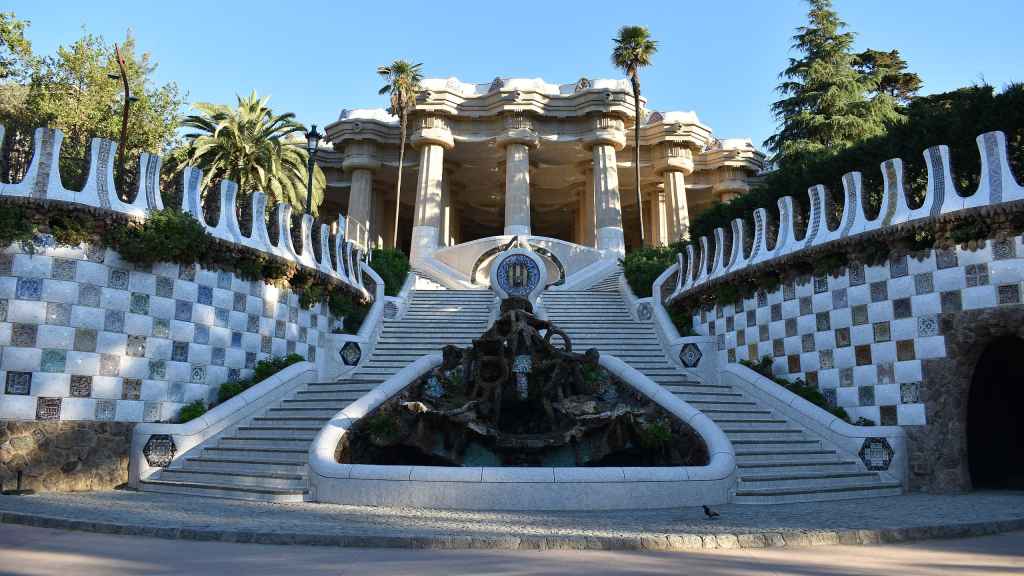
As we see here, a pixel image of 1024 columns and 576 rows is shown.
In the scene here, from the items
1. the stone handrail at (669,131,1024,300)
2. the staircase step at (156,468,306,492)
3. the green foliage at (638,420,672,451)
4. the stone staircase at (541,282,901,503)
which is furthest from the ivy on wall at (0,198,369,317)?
the stone handrail at (669,131,1024,300)

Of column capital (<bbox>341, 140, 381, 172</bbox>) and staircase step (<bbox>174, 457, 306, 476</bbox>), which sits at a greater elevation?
column capital (<bbox>341, 140, 381, 172</bbox>)

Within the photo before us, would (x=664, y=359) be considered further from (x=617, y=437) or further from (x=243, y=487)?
(x=243, y=487)

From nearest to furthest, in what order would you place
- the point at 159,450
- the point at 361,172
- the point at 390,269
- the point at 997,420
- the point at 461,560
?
the point at 461,560
the point at 159,450
the point at 997,420
the point at 390,269
the point at 361,172

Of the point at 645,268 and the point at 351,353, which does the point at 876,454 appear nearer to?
the point at 351,353

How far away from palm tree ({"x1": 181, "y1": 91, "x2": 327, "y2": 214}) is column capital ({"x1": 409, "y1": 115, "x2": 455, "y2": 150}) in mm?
12149

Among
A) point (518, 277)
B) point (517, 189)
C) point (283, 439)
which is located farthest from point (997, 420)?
point (517, 189)

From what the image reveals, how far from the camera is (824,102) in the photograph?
32688 mm

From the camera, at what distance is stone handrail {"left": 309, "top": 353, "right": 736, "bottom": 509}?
35.6ft

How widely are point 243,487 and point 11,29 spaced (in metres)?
27.7

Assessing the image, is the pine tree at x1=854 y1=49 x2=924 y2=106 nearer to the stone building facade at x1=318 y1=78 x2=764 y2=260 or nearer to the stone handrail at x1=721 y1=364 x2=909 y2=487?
the stone building facade at x1=318 y1=78 x2=764 y2=260

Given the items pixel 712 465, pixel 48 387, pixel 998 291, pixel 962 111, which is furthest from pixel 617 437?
pixel 962 111

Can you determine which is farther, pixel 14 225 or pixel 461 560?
pixel 14 225

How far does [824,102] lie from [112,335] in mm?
29623

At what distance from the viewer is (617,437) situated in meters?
13.3
